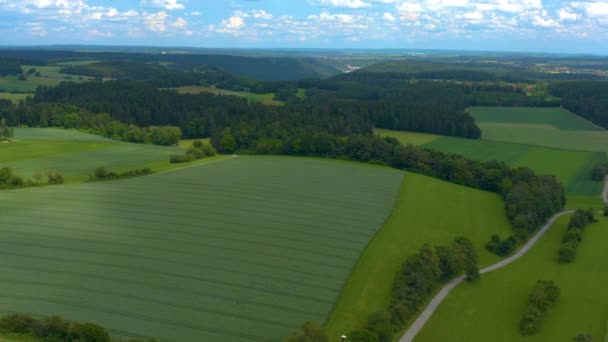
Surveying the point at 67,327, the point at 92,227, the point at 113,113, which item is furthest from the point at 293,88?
the point at 67,327

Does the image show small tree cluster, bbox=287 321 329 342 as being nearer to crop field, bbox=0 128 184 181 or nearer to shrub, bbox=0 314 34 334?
shrub, bbox=0 314 34 334

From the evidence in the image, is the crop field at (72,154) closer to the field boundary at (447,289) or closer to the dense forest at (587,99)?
the field boundary at (447,289)

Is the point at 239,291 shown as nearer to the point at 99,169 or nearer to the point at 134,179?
the point at 134,179

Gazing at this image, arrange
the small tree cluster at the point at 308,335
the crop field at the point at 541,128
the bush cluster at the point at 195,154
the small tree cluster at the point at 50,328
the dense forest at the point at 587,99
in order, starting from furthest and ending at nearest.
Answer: the dense forest at the point at 587,99
the crop field at the point at 541,128
the bush cluster at the point at 195,154
the small tree cluster at the point at 308,335
the small tree cluster at the point at 50,328

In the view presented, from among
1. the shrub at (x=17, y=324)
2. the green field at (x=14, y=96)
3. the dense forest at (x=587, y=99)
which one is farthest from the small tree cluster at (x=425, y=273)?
the green field at (x=14, y=96)

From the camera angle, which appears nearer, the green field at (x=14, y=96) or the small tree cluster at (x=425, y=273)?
the small tree cluster at (x=425, y=273)

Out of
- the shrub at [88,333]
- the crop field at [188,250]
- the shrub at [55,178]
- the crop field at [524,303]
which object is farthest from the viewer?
the shrub at [55,178]
